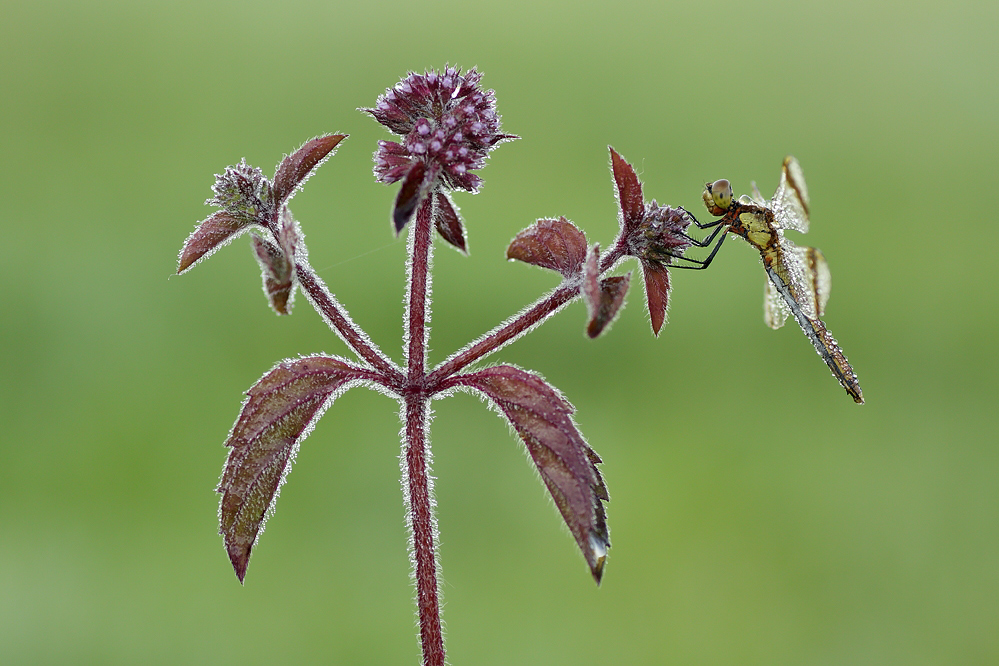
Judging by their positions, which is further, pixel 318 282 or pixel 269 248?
pixel 318 282

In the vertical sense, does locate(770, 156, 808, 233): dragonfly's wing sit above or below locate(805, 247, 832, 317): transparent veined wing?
above

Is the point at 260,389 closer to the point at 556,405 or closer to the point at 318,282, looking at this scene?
the point at 318,282

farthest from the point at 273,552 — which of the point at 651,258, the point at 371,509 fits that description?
the point at 651,258

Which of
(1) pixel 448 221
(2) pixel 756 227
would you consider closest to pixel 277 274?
(1) pixel 448 221

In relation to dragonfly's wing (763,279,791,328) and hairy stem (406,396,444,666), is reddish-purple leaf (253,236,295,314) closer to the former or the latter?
hairy stem (406,396,444,666)

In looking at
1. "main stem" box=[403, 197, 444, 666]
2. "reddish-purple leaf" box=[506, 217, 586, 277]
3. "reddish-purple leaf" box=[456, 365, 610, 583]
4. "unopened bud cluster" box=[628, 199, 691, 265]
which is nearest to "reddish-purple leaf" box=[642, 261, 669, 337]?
"unopened bud cluster" box=[628, 199, 691, 265]

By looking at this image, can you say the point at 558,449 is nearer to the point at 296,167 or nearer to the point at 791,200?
the point at 296,167
